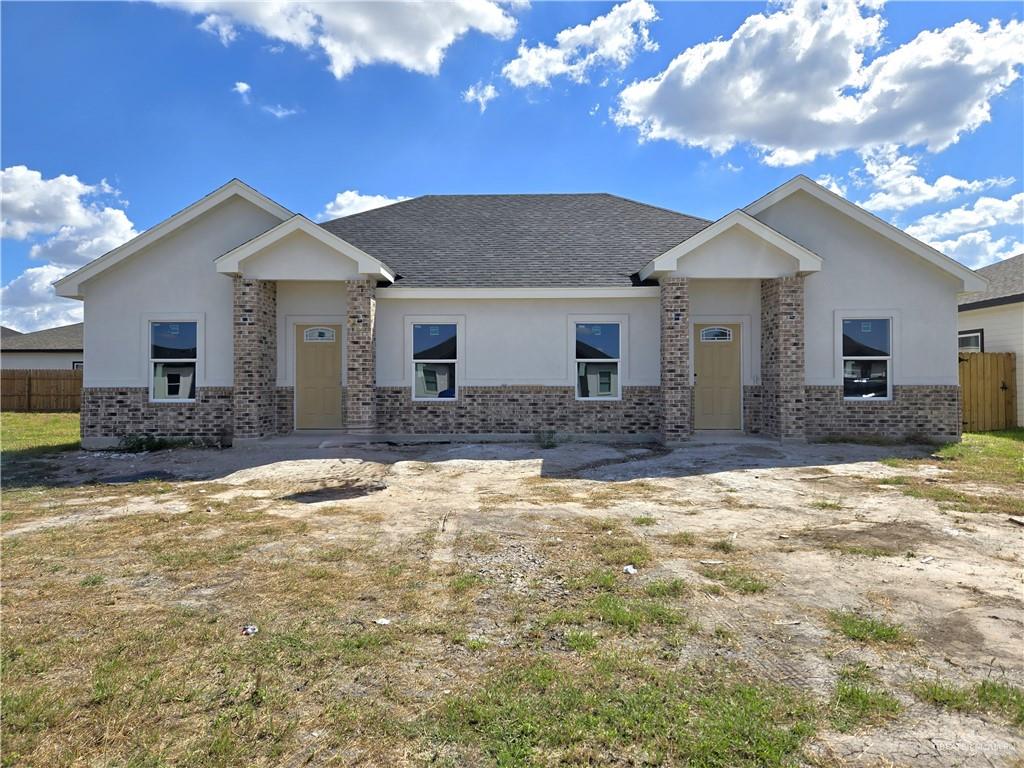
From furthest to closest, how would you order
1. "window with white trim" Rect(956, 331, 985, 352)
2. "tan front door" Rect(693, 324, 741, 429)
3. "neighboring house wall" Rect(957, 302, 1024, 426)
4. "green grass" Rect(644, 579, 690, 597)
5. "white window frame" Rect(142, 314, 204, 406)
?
"window with white trim" Rect(956, 331, 985, 352)
"neighboring house wall" Rect(957, 302, 1024, 426)
"tan front door" Rect(693, 324, 741, 429)
"white window frame" Rect(142, 314, 204, 406)
"green grass" Rect(644, 579, 690, 597)

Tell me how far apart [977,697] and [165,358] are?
14.6 m

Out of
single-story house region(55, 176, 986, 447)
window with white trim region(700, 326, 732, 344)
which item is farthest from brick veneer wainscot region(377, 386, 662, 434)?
window with white trim region(700, 326, 732, 344)

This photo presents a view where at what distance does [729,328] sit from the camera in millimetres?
13188

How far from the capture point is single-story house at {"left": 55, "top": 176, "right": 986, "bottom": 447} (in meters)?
12.1

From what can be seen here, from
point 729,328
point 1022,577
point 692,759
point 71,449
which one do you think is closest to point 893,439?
point 729,328

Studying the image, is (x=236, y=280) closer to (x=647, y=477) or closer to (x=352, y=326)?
(x=352, y=326)

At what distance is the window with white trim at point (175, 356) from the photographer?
1266cm

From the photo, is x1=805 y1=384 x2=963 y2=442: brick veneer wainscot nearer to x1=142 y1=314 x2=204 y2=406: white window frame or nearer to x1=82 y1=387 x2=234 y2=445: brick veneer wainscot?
x1=82 y1=387 x2=234 y2=445: brick veneer wainscot

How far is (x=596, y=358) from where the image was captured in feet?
43.1

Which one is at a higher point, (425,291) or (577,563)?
(425,291)

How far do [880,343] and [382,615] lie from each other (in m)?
13.3

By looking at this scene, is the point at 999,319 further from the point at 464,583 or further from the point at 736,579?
the point at 464,583

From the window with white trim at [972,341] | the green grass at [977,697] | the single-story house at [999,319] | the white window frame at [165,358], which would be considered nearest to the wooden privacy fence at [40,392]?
the white window frame at [165,358]

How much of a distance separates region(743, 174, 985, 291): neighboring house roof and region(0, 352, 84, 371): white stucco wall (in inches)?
1437
